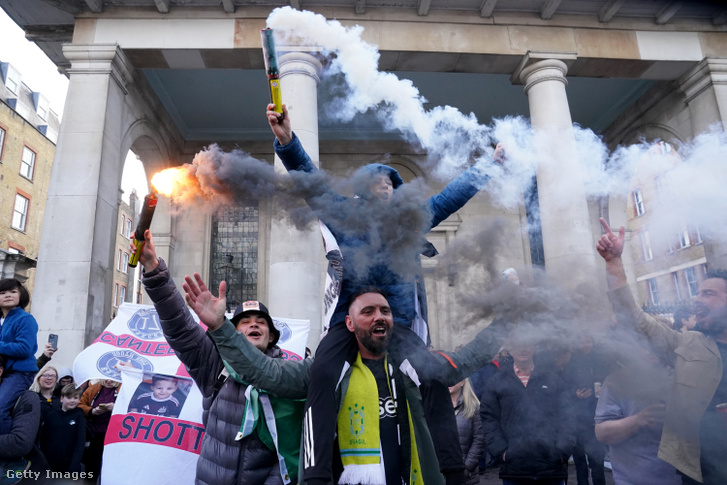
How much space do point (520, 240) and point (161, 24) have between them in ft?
34.9

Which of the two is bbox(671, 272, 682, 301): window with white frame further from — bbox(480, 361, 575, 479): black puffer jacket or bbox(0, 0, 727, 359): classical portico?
bbox(480, 361, 575, 479): black puffer jacket

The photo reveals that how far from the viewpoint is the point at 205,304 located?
2.79 metres

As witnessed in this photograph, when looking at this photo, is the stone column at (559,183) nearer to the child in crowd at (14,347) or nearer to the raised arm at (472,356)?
the raised arm at (472,356)

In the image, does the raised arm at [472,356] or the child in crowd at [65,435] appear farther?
the child in crowd at [65,435]

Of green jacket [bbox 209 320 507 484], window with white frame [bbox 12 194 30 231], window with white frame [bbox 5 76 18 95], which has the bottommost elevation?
green jacket [bbox 209 320 507 484]

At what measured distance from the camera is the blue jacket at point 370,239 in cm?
311

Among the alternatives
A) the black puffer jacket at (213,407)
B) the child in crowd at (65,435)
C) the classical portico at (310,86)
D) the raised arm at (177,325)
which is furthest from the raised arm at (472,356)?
the classical portico at (310,86)

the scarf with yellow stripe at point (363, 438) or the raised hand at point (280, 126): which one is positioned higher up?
the raised hand at point (280, 126)

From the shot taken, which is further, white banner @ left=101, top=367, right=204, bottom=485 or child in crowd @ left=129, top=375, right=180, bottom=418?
child in crowd @ left=129, top=375, right=180, bottom=418

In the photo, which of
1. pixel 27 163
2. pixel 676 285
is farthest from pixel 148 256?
pixel 27 163

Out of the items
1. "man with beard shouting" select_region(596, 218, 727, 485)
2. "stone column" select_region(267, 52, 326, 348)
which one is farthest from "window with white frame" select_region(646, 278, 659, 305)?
"man with beard shouting" select_region(596, 218, 727, 485)

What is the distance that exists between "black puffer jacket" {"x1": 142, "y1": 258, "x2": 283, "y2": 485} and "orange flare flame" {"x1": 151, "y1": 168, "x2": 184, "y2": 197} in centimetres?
71

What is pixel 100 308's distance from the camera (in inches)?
371

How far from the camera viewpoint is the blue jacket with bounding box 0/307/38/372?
A: 13.6ft
